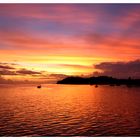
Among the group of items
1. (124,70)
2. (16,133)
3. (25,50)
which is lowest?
(16,133)

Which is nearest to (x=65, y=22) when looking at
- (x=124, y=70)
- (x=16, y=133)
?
(x=124, y=70)

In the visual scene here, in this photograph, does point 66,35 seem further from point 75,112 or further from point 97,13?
point 75,112

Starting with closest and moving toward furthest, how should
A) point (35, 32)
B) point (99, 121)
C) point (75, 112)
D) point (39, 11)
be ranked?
1. point (39, 11)
2. point (35, 32)
3. point (99, 121)
4. point (75, 112)

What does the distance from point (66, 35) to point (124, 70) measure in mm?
1255

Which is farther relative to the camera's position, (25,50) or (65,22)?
(25,50)

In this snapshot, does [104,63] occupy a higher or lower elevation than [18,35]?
lower

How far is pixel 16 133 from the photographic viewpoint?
6246mm

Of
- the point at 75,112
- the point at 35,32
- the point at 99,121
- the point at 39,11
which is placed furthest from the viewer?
the point at 75,112

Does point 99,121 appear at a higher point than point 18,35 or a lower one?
lower

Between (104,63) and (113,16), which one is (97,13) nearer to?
(113,16)

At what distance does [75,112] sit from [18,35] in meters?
3.44

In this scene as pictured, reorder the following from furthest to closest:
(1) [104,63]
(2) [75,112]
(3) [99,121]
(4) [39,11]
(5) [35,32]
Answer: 1. (2) [75,112]
2. (3) [99,121]
3. (1) [104,63]
4. (5) [35,32]
5. (4) [39,11]

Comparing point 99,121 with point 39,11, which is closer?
point 39,11

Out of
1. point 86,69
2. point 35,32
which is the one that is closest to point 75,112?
point 86,69
